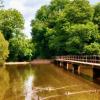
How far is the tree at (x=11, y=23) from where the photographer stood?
2916 inches

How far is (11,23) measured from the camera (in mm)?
74375

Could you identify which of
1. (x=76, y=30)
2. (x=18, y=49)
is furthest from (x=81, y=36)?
(x=18, y=49)

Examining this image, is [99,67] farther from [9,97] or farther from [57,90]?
[9,97]

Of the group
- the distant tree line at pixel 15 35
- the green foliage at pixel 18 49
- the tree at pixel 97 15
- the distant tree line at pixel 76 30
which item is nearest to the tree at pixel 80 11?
the distant tree line at pixel 76 30

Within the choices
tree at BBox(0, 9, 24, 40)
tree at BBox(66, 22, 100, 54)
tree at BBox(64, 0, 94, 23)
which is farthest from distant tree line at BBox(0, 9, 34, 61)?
tree at BBox(66, 22, 100, 54)

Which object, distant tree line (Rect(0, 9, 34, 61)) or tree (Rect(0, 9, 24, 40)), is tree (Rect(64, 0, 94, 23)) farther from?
tree (Rect(0, 9, 24, 40))

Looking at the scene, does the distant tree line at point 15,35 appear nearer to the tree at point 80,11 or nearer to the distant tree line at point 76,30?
the distant tree line at point 76,30

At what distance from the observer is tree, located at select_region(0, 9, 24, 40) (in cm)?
7406

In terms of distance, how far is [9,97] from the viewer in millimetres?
20016

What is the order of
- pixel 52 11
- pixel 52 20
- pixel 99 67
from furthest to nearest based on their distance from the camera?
pixel 52 11 → pixel 52 20 → pixel 99 67

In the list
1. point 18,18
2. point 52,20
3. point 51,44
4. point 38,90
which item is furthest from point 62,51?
point 38,90

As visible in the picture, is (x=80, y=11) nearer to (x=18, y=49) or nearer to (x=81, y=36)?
(x=81, y=36)

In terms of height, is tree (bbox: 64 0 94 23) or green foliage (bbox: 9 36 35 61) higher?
tree (bbox: 64 0 94 23)

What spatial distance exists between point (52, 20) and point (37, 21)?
267 inches
